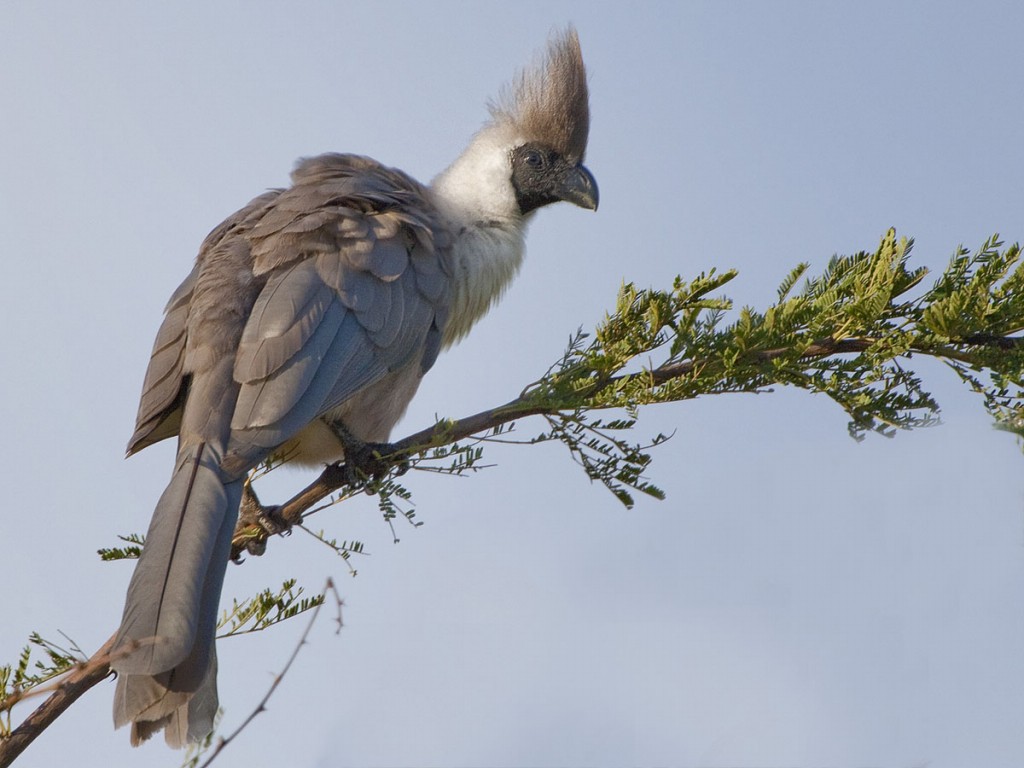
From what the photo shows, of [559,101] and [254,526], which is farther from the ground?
[559,101]

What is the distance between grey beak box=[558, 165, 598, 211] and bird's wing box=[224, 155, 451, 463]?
894 millimetres

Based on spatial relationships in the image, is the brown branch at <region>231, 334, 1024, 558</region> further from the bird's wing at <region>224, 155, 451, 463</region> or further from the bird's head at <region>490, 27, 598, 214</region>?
the bird's head at <region>490, 27, 598, 214</region>

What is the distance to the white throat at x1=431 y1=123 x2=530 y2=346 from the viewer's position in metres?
4.73

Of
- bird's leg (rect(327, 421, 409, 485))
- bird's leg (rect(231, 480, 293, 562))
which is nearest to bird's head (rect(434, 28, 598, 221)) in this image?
bird's leg (rect(327, 421, 409, 485))

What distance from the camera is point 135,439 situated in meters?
3.55

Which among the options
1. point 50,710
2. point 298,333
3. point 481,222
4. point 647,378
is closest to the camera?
point 50,710

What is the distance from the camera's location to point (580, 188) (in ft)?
17.1

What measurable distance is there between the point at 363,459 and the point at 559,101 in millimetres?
2350

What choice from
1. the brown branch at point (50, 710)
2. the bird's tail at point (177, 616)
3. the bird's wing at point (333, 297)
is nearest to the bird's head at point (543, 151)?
the bird's wing at point (333, 297)

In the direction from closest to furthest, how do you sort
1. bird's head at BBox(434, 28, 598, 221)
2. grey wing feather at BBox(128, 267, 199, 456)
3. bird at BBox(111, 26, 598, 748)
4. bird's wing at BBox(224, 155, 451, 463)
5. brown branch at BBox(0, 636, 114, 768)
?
brown branch at BBox(0, 636, 114, 768)
bird at BBox(111, 26, 598, 748)
bird's wing at BBox(224, 155, 451, 463)
grey wing feather at BBox(128, 267, 199, 456)
bird's head at BBox(434, 28, 598, 221)

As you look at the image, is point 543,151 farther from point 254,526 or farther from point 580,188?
point 254,526

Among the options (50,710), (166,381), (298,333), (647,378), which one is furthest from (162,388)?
(647,378)

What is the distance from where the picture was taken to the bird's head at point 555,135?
5219 mm

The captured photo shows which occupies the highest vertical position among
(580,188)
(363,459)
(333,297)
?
(580,188)
